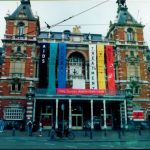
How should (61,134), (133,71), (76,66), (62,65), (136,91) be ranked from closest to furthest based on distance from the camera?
(61,134) → (62,65) → (136,91) → (133,71) → (76,66)

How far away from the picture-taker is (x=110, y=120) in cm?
3706

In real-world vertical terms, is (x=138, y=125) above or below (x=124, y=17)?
below

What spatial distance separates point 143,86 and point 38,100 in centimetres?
1598

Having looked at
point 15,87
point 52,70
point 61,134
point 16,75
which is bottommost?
point 61,134

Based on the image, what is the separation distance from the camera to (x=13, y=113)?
34656 mm

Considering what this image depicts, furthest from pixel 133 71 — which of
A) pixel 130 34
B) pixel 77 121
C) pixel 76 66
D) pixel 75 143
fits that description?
pixel 75 143

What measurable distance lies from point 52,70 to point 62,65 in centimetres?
164

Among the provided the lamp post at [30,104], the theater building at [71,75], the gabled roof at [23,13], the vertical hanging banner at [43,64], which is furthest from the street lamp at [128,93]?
the gabled roof at [23,13]

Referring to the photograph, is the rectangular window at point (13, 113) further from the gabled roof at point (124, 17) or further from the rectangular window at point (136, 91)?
the gabled roof at point (124, 17)

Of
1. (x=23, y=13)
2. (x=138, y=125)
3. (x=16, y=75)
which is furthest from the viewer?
(x=23, y=13)

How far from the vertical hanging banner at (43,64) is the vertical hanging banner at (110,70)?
30.0ft

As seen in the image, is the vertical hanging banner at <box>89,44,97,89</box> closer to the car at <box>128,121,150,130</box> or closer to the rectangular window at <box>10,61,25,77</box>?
the car at <box>128,121,150,130</box>

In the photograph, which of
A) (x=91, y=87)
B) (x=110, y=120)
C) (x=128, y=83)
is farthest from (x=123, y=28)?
(x=110, y=120)

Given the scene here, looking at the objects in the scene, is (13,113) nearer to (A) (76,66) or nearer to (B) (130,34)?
(A) (76,66)
